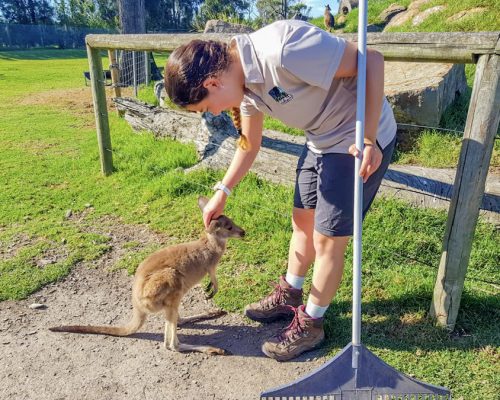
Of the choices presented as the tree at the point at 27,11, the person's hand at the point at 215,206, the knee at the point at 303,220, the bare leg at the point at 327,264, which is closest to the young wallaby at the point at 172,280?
the person's hand at the point at 215,206

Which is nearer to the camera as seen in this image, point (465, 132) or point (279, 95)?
point (279, 95)

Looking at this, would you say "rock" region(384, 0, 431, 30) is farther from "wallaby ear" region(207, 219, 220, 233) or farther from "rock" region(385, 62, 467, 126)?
"wallaby ear" region(207, 219, 220, 233)

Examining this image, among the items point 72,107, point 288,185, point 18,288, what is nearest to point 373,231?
point 288,185

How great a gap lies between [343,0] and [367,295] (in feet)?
61.8

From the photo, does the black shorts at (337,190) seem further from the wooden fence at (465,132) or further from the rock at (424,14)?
the rock at (424,14)

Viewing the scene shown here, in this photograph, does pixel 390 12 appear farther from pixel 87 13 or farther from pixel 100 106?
pixel 87 13

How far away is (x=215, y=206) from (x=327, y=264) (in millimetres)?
723

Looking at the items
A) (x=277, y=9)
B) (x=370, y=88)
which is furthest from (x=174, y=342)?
(x=277, y=9)

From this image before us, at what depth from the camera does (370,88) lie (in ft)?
6.33

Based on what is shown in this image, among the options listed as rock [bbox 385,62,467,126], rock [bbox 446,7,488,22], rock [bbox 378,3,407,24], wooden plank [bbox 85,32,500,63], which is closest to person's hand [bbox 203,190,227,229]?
wooden plank [bbox 85,32,500,63]

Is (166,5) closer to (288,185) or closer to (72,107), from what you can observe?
(72,107)

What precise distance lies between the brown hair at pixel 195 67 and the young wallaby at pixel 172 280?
1.05 m

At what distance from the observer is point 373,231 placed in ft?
12.1

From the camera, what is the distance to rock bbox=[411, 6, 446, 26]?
8594 millimetres
